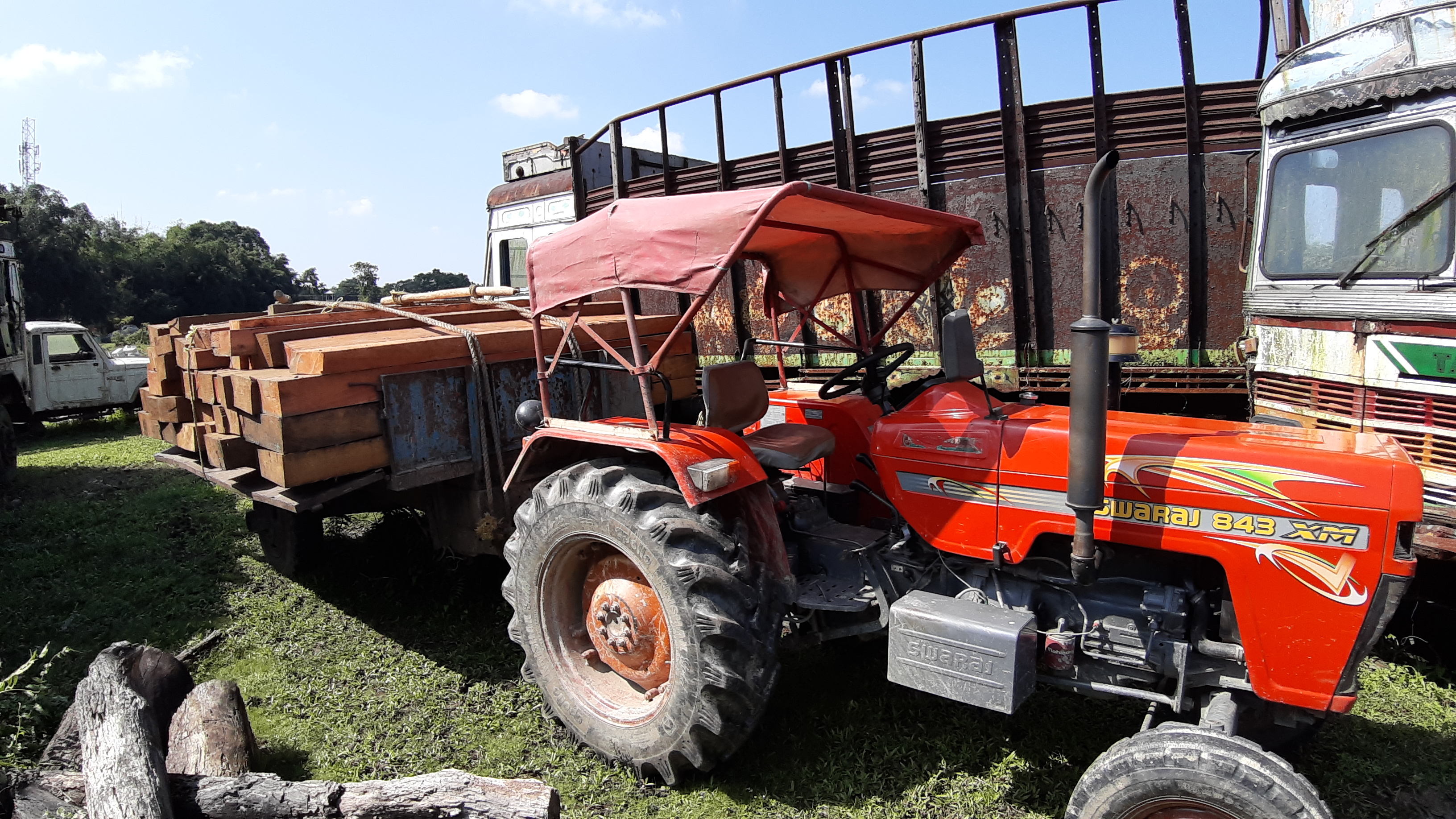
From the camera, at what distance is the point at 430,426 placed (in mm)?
3961

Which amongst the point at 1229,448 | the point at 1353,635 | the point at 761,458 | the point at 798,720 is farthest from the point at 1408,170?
the point at 798,720

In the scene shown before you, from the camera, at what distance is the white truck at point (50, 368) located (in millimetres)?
A: 10094

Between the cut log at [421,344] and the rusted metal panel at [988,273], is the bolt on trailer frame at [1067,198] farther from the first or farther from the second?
the cut log at [421,344]

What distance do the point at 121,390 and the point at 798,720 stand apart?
12.6 metres

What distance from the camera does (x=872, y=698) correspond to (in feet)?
11.2

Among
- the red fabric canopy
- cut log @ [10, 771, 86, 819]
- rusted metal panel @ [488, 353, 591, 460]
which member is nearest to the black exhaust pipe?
the red fabric canopy

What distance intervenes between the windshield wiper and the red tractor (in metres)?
1.27

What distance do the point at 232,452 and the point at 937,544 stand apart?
11.0 ft

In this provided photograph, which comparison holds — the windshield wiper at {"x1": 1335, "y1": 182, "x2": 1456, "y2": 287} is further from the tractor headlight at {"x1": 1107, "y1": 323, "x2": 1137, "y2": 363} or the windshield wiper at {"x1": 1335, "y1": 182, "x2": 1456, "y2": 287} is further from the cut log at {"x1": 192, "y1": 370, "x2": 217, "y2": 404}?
the cut log at {"x1": 192, "y1": 370, "x2": 217, "y2": 404}

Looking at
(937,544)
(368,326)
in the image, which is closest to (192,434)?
(368,326)

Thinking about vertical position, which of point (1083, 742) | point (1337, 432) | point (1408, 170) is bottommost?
point (1083, 742)

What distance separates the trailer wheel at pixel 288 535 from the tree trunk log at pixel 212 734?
174 cm

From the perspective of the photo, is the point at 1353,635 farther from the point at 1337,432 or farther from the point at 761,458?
the point at 761,458

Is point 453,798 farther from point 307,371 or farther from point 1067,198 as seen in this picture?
point 1067,198
